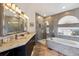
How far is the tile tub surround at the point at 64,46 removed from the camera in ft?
8.02

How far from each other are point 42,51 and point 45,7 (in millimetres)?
872

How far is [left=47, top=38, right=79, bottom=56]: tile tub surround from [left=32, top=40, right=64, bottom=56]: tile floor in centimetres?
8

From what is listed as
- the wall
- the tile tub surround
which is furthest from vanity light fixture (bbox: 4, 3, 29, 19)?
the tile tub surround

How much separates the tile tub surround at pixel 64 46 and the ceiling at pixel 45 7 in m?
0.56

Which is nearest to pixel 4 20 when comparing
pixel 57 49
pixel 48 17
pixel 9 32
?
pixel 9 32

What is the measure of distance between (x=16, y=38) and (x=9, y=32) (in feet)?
0.62

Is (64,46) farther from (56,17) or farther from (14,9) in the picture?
(14,9)

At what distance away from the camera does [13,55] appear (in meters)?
2.43

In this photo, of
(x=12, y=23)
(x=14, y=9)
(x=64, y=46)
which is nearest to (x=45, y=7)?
(x=14, y=9)

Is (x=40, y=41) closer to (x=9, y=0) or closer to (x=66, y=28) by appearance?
(x=66, y=28)

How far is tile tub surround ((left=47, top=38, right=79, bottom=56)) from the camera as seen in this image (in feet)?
8.02

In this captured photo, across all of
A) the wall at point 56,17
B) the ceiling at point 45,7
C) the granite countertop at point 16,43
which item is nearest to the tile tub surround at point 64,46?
the wall at point 56,17

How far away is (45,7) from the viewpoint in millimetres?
2525

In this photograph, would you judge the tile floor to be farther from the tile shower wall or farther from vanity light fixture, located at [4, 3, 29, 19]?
vanity light fixture, located at [4, 3, 29, 19]
